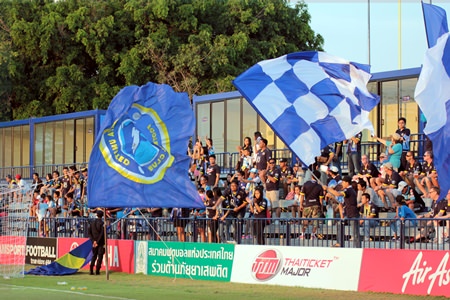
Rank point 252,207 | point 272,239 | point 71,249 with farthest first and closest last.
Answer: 1. point 71,249
2. point 252,207
3. point 272,239

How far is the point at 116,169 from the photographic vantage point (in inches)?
874

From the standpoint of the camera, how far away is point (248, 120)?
35.2 meters

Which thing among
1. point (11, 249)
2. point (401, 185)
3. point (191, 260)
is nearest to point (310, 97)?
point (401, 185)

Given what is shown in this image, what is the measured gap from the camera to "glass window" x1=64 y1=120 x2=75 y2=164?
44.1 metres

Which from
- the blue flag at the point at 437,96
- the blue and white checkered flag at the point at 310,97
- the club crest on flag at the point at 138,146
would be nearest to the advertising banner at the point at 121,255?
the club crest on flag at the point at 138,146

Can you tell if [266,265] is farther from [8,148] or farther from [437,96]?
[8,148]

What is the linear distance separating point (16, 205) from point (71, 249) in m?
3.57

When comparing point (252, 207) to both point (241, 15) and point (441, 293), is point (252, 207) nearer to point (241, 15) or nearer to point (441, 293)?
point (441, 293)

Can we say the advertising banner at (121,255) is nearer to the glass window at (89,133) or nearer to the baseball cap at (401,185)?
the baseball cap at (401,185)

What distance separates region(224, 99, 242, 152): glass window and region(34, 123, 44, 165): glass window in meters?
13.7

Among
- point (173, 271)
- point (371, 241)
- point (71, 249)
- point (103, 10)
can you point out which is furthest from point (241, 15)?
point (371, 241)

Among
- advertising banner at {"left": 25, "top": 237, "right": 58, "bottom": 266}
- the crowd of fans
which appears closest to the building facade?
the crowd of fans

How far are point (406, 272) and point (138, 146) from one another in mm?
7533

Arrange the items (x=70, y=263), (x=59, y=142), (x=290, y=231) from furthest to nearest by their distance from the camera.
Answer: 1. (x=59, y=142)
2. (x=70, y=263)
3. (x=290, y=231)
